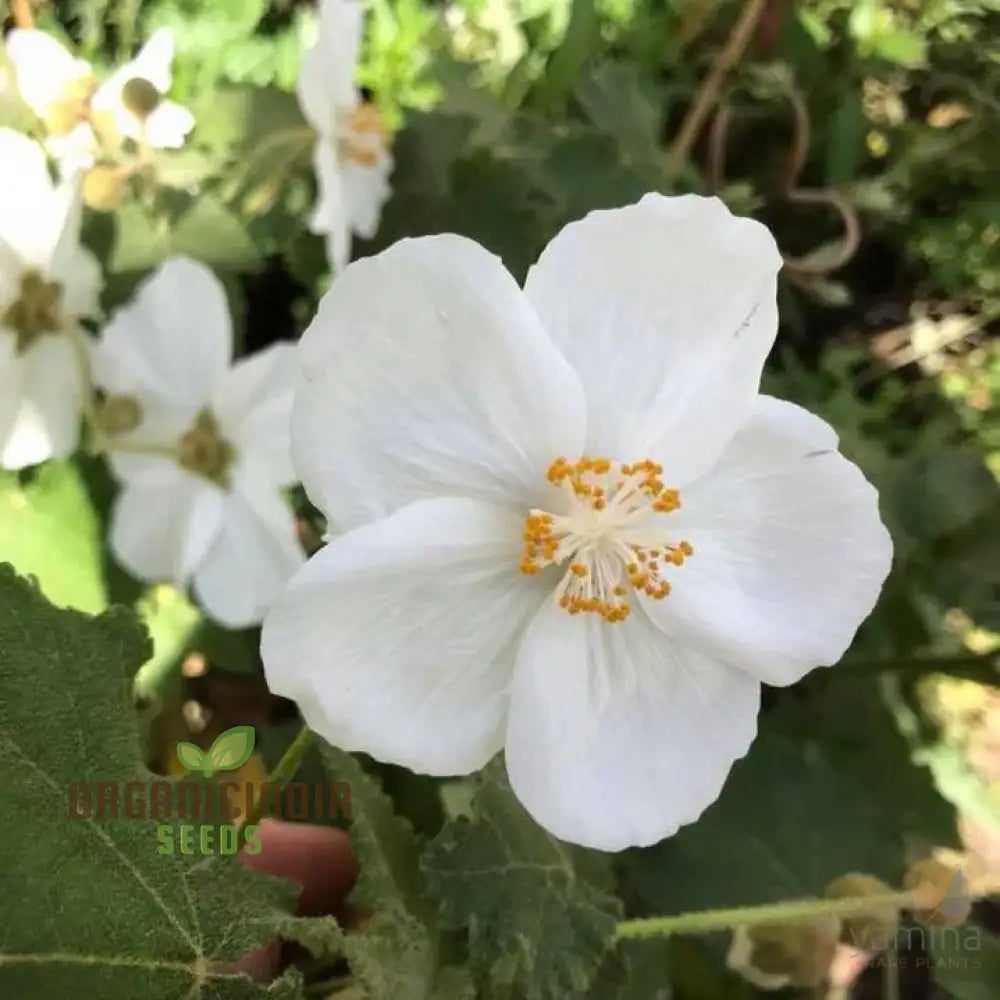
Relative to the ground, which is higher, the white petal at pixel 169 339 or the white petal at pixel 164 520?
the white petal at pixel 169 339

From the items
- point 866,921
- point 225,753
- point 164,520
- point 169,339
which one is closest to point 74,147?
point 169,339

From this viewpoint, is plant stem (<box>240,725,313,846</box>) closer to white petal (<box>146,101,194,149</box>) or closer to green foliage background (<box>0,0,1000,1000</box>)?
green foliage background (<box>0,0,1000,1000</box>)

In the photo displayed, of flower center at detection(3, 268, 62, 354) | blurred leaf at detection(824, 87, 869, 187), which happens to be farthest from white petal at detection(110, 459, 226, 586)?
blurred leaf at detection(824, 87, 869, 187)

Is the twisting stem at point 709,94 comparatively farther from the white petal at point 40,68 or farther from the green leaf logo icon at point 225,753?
the green leaf logo icon at point 225,753

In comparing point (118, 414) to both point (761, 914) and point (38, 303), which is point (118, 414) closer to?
point (38, 303)

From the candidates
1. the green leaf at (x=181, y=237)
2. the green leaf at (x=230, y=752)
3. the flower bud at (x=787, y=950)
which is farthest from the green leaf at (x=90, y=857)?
the green leaf at (x=181, y=237)
